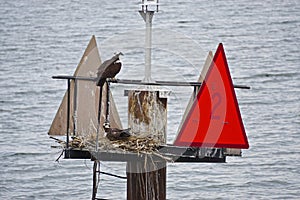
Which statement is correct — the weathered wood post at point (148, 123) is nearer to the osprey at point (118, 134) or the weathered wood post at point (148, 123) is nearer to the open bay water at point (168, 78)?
the osprey at point (118, 134)

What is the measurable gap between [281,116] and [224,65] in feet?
36.5

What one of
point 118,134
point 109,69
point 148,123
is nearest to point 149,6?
point 109,69

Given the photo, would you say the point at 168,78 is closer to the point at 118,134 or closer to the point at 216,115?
the point at 216,115

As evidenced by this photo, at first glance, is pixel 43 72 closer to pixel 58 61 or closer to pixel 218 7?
pixel 58 61

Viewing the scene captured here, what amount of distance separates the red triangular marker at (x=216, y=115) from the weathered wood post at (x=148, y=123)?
175 mm

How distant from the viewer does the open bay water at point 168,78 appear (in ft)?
47.5

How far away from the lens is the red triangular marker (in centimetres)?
708

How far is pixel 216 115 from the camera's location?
7.13m

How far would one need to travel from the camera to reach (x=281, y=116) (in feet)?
59.3

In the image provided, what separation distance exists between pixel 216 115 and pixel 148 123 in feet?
1.55

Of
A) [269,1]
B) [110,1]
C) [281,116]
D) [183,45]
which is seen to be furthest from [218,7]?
[183,45]

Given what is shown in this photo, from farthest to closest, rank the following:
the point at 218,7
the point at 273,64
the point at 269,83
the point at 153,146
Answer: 1. the point at 218,7
2. the point at 273,64
3. the point at 269,83
4. the point at 153,146

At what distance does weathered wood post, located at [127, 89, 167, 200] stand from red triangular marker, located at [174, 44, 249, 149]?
175 mm

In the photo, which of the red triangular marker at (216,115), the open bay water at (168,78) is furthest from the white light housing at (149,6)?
the open bay water at (168,78)
